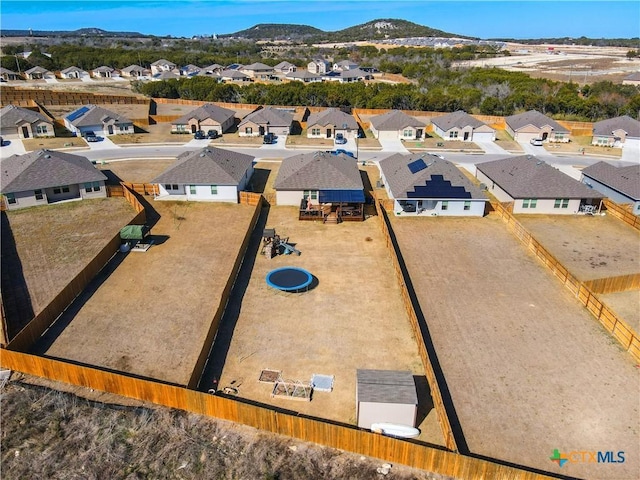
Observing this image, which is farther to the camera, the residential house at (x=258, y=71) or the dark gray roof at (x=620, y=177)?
the residential house at (x=258, y=71)

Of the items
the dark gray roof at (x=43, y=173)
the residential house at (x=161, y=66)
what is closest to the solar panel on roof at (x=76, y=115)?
the dark gray roof at (x=43, y=173)

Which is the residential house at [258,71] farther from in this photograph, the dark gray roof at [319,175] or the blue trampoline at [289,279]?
the blue trampoline at [289,279]

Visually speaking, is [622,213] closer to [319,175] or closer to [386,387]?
[319,175]

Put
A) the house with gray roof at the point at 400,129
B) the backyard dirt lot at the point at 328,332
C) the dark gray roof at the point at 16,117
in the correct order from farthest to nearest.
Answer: the house with gray roof at the point at 400,129 < the dark gray roof at the point at 16,117 < the backyard dirt lot at the point at 328,332

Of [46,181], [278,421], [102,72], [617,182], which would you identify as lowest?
[278,421]

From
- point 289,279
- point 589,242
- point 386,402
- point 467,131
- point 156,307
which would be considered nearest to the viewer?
point 386,402

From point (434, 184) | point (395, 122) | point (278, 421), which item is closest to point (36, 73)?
point (395, 122)

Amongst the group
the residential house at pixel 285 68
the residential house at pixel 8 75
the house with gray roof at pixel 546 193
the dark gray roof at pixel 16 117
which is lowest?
the house with gray roof at pixel 546 193

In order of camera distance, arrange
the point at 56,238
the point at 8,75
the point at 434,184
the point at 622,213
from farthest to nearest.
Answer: the point at 8,75 → the point at 434,184 → the point at 622,213 → the point at 56,238
